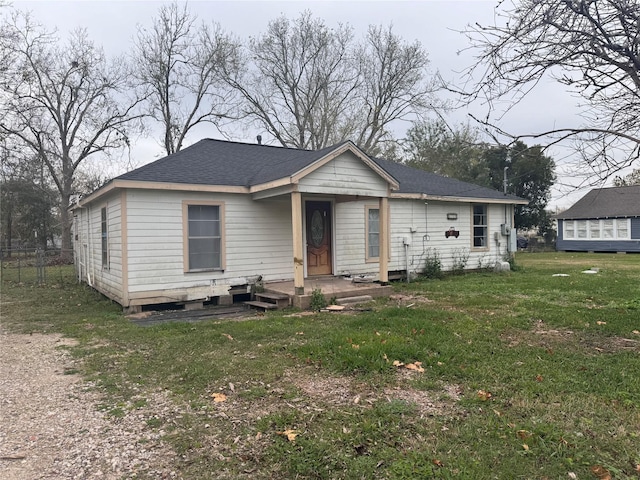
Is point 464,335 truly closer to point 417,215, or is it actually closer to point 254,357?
point 254,357

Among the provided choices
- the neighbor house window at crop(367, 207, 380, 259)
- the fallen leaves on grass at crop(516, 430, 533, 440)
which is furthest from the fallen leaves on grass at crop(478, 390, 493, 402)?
the neighbor house window at crop(367, 207, 380, 259)

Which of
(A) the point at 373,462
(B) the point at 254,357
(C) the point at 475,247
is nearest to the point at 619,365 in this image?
(A) the point at 373,462

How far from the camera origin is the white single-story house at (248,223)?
28.0 ft

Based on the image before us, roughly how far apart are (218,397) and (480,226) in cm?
1244

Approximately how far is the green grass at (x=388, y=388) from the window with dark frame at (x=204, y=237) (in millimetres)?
2313

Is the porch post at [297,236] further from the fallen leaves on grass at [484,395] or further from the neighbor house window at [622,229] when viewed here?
the neighbor house window at [622,229]

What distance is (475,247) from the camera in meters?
14.2

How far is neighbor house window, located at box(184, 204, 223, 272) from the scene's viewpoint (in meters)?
9.06

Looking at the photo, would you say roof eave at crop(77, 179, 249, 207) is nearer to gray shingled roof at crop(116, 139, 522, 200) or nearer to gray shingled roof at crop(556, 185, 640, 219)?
gray shingled roof at crop(116, 139, 522, 200)

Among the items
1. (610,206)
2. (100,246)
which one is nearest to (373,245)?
(100,246)

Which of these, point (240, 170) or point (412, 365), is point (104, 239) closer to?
point (240, 170)

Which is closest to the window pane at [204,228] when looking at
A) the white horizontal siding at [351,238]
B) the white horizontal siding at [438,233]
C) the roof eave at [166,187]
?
the roof eave at [166,187]

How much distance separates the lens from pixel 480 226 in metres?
14.3

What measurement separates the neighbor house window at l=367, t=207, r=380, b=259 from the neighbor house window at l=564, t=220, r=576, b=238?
21.6m
